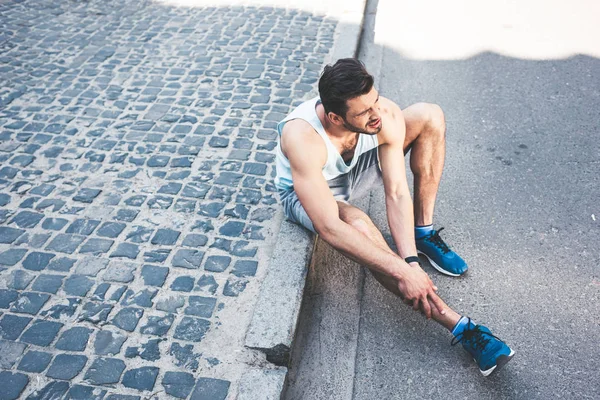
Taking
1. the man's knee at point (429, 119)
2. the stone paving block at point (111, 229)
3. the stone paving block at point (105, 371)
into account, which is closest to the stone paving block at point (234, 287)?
the stone paving block at point (105, 371)

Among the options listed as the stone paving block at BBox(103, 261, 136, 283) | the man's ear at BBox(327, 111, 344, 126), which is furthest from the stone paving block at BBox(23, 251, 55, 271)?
the man's ear at BBox(327, 111, 344, 126)

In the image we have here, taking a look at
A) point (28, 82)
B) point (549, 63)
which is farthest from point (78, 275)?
point (549, 63)

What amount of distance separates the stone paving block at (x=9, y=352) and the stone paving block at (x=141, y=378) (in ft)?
2.14

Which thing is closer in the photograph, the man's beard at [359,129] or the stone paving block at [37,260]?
the man's beard at [359,129]

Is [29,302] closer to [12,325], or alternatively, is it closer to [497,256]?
[12,325]

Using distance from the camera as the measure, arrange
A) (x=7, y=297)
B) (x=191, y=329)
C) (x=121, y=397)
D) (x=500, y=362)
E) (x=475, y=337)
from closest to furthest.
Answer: (x=121, y=397) < (x=500, y=362) < (x=475, y=337) < (x=191, y=329) < (x=7, y=297)

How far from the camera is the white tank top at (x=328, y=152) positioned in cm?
325

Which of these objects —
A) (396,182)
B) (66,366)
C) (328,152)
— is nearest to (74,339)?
(66,366)

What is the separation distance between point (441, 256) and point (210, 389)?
174 cm

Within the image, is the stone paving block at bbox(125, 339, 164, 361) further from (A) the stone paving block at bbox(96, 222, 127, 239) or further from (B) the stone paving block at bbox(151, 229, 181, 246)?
(A) the stone paving block at bbox(96, 222, 127, 239)

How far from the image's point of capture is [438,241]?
362 cm

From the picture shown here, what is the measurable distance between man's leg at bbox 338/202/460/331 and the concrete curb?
0.41 meters

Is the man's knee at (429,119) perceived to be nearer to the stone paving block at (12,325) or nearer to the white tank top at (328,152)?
the white tank top at (328,152)

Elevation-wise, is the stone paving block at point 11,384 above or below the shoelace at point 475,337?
below
